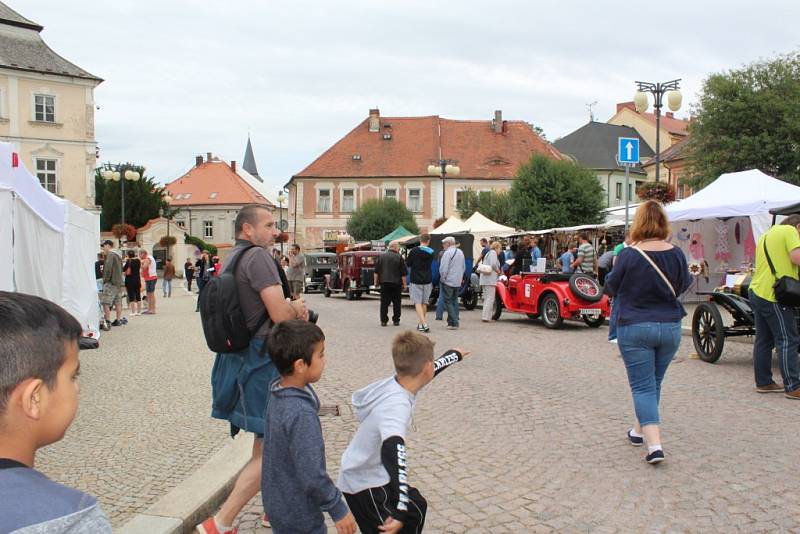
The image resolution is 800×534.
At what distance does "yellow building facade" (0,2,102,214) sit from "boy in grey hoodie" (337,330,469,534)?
41.1 meters

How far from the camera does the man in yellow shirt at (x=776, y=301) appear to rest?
269 inches

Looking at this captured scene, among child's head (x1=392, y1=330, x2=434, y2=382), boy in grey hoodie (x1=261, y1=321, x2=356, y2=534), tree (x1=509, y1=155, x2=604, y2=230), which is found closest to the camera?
boy in grey hoodie (x1=261, y1=321, x2=356, y2=534)

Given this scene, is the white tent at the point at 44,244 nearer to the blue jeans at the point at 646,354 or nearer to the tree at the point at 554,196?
the blue jeans at the point at 646,354

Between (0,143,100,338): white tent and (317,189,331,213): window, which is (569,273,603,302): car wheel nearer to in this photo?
(0,143,100,338): white tent

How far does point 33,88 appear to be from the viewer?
132 feet

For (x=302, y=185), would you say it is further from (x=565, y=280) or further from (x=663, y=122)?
(x=565, y=280)

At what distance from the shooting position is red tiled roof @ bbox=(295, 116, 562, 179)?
5888cm

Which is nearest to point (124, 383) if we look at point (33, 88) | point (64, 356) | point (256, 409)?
point (256, 409)

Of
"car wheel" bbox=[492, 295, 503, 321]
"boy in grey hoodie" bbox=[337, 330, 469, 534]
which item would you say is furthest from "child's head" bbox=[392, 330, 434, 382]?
"car wheel" bbox=[492, 295, 503, 321]

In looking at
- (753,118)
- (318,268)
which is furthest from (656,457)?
(753,118)

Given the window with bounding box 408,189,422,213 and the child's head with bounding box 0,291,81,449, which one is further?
the window with bounding box 408,189,422,213

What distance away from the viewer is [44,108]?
40.8 meters

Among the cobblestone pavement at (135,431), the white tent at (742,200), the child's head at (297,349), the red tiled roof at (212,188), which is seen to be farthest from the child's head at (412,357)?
the red tiled roof at (212,188)

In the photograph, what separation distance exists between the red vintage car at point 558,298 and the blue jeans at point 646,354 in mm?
8401
